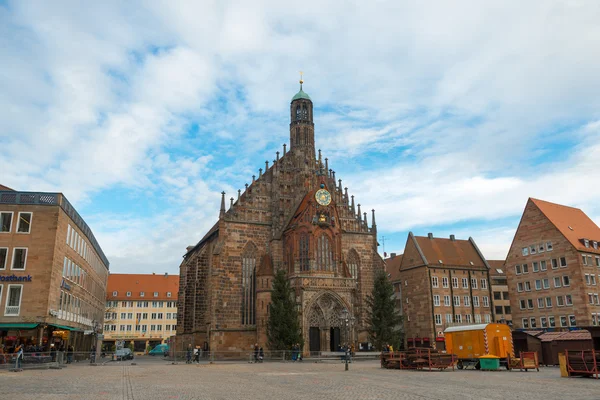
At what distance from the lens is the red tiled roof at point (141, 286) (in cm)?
10025

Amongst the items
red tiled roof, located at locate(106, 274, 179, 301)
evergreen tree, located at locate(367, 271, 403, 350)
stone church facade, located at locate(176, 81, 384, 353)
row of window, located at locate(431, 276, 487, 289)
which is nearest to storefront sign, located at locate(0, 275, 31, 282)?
stone church facade, located at locate(176, 81, 384, 353)

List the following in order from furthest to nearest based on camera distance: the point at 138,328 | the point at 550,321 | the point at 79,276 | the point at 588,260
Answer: the point at 138,328
the point at 550,321
the point at 588,260
the point at 79,276

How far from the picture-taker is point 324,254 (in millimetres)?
50469

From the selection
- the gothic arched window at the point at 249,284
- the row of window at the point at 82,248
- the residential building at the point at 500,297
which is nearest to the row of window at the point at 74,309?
the row of window at the point at 82,248

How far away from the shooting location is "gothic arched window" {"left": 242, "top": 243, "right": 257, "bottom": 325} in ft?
163

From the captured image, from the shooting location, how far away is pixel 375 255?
5544cm

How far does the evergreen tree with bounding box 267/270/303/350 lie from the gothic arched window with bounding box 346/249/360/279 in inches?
394

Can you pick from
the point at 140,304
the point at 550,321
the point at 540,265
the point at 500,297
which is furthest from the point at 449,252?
the point at 140,304

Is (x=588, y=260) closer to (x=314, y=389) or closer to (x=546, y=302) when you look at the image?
(x=546, y=302)

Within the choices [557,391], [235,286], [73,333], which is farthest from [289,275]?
[557,391]

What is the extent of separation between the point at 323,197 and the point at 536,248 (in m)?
27.2

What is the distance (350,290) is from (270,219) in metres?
11.1

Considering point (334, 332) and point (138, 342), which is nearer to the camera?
point (334, 332)

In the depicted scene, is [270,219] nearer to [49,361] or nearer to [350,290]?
[350,290]
